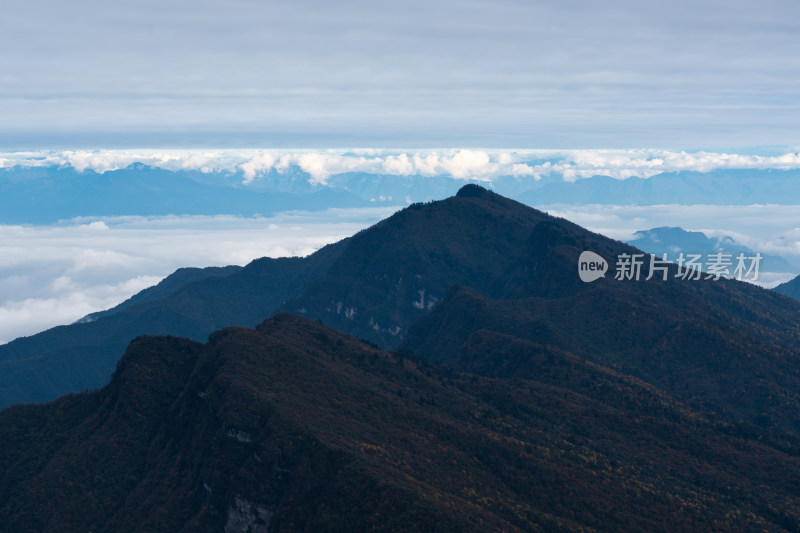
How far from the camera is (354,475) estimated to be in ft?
386

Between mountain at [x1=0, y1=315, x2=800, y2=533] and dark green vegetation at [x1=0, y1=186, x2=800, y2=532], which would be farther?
dark green vegetation at [x1=0, y1=186, x2=800, y2=532]

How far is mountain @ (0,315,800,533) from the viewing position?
400 ft

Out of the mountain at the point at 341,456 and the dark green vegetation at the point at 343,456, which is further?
the dark green vegetation at the point at 343,456

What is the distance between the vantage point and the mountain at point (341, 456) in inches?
4806

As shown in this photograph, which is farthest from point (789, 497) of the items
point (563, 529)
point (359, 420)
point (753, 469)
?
point (359, 420)

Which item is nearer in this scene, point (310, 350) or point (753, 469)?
point (753, 469)

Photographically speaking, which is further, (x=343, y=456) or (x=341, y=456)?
(x=341, y=456)

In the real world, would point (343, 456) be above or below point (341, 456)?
above

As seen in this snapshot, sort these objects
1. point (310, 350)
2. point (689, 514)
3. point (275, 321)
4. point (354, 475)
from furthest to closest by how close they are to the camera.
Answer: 1. point (275, 321)
2. point (310, 350)
3. point (689, 514)
4. point (354, 475)

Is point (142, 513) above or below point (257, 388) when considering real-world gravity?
below

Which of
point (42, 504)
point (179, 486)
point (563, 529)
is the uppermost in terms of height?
point (563, 529)

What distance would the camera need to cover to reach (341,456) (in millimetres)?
122688

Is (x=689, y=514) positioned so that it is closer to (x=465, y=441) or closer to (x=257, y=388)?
(x=465, y=441)

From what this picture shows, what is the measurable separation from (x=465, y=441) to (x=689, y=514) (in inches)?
1709
